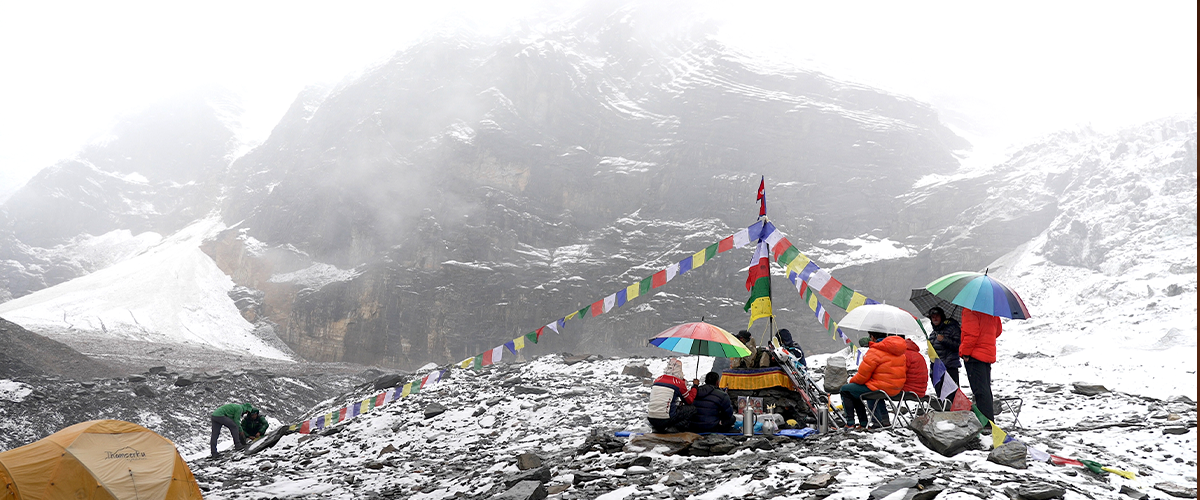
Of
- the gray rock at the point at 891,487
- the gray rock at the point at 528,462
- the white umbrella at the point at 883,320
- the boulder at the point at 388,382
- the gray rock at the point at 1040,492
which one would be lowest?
the boulder at the point at 388,382

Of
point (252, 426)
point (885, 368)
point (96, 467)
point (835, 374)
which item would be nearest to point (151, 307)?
point (252, 426)

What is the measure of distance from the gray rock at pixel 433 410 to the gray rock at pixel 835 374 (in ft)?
26.6

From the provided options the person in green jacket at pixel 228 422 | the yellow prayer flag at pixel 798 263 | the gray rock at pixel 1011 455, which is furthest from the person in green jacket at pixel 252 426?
the gray rock at pixel 1011 455

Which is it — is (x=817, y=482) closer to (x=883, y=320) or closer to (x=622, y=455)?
(x=622, y=455)

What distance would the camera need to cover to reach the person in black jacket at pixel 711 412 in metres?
8.34

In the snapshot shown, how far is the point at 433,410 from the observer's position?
14.2 metres

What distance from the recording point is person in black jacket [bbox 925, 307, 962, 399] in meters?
8.89

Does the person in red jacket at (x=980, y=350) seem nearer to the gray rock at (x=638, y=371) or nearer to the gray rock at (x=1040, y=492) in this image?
the gray rock at (x=1040, y=492)

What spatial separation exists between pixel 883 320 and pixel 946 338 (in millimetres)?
864

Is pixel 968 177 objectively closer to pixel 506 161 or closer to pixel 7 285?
pixel 506 161

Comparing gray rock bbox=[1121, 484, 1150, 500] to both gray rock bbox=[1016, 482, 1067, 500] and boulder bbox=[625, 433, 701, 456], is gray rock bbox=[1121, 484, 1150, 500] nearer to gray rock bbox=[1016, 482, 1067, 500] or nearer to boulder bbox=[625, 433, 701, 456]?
gray rock bbox=[1016, 482, 1067, 500]

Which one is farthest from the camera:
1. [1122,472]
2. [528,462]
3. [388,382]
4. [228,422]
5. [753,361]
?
[388,382]

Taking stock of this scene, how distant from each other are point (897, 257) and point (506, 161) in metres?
46.7

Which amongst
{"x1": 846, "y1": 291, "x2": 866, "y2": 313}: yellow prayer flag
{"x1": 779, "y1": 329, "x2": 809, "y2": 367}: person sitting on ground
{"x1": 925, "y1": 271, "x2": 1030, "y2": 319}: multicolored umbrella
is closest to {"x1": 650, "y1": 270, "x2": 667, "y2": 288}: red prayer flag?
{"x1": 779, "y1": 329, "x2": 809, "y2": 367}: person sitting on ground
